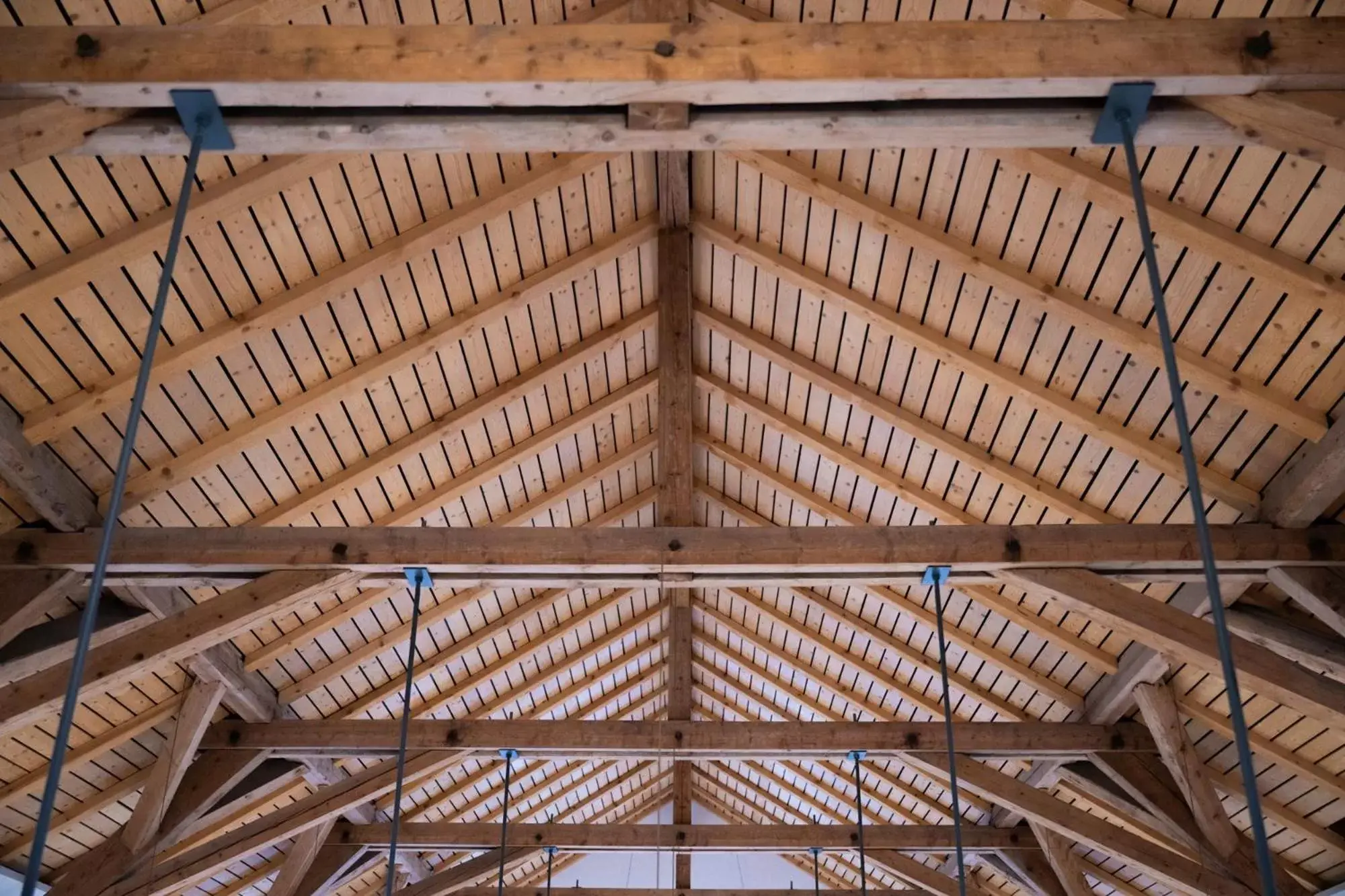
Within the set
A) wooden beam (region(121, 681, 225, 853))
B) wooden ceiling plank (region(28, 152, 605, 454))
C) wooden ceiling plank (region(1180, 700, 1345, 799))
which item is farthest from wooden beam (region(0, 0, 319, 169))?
wooden ceiling plank (region(1180, 700, 1345, 799))

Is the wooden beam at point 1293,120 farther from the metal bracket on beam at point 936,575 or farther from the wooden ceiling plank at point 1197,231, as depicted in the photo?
the metal bracket on beam at point 936,575

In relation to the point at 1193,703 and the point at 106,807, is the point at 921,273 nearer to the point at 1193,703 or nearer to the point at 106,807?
the point at 1193,703

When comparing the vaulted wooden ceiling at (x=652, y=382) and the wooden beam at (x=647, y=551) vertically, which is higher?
the vaulted wooden ceiling at (x=652, y=382)

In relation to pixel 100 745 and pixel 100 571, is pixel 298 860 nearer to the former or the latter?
pixel 100 745

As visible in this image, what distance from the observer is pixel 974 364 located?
5871 mm

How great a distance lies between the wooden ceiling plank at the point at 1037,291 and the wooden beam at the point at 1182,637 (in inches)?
45.2

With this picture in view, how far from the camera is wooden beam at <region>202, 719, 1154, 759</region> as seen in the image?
27.4 ft

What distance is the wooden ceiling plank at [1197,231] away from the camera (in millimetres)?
4457

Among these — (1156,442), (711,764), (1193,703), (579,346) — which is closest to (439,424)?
(579,346)

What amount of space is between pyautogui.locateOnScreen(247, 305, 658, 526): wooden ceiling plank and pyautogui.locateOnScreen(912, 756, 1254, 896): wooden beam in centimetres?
434

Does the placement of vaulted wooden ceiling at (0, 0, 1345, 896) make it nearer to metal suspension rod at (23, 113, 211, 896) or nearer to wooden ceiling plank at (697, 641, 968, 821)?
metal suspension rod at (23, 113, 211, 896)

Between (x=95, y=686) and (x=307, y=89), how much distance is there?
4.02 metres

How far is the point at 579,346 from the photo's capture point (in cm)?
686

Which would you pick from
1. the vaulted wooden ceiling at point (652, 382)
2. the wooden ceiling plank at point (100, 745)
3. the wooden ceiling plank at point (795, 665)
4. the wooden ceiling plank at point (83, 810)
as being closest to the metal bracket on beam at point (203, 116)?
the vaulted wooden ceiling at point (652, 382)
